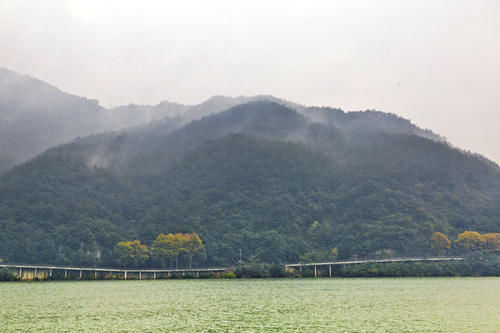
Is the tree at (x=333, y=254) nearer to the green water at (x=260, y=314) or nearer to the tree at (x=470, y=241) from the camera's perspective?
the tree at (x=470, y=241)

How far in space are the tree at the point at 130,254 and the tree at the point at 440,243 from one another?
262 feet

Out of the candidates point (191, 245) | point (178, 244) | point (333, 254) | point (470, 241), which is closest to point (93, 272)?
point (178, 244)

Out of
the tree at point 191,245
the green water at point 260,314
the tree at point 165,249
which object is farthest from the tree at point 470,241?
the green water at point 260,314

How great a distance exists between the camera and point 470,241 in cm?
15388

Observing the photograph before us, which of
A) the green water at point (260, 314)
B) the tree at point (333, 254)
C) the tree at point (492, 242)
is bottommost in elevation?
the green water at point (260, 314)

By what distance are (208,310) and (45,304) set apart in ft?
64.6

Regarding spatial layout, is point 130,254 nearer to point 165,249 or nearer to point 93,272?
point 165,249

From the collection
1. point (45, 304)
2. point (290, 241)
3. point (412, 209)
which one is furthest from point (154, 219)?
point (45, 304)

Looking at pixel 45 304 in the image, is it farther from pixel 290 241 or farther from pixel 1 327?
pixel 290 241

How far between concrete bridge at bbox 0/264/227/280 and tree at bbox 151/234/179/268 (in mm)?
5104

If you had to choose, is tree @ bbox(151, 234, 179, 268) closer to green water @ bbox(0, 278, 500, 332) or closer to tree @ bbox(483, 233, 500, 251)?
tree @ bbox(483, 233, 500, 251)

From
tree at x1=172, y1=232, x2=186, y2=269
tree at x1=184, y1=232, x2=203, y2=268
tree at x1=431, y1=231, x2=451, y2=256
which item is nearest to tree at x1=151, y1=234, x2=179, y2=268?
tree at x1=172, y1=232, x2=186, y2=269

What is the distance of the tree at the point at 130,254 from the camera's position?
157m

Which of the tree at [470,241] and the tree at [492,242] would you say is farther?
the tree at [470,241]
